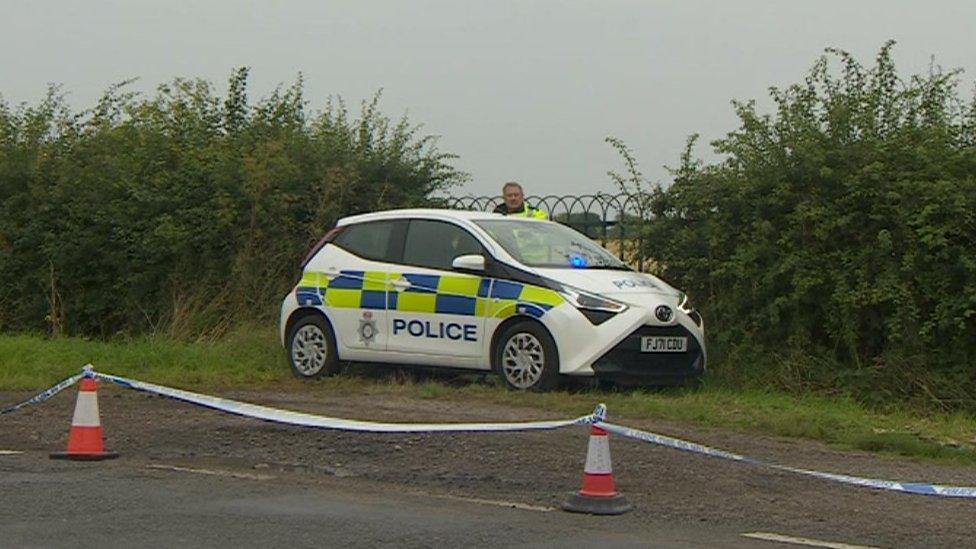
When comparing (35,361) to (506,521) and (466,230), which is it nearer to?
(466,230)

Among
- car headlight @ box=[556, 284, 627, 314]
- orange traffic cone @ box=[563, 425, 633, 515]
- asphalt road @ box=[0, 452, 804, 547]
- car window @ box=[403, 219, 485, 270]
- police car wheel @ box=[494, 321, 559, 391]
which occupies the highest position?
car window @ box=[403, 219, 485, 270]

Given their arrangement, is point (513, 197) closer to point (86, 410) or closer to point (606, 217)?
point (606, 217)

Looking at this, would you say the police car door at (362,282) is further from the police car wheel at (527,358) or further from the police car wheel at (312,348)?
the police car wheel at (527,358)

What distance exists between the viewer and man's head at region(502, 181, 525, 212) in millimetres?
16297

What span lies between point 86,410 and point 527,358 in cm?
470

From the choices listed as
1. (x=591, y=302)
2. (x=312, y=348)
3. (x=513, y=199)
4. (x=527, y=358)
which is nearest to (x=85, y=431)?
(x=527, y=358)

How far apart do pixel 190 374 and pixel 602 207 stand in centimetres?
493

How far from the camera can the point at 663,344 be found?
13.6m

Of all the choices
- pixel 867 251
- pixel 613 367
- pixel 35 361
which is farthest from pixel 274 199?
pixel 867 251

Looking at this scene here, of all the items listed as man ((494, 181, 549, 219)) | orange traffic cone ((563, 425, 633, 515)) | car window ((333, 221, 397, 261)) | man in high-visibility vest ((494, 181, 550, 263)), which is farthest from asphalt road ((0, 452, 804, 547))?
man ((494, 181, 549, 219))

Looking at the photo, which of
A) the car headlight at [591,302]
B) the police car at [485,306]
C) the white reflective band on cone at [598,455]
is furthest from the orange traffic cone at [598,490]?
the car headlight at [591,302]

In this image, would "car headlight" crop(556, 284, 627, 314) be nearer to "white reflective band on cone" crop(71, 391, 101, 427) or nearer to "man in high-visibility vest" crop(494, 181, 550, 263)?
"man in high-visibility vest" crop(494, 181, 550, 263)

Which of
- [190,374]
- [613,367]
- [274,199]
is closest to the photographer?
[613,367]

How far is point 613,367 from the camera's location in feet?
Result: 43.8
